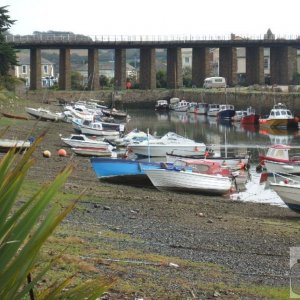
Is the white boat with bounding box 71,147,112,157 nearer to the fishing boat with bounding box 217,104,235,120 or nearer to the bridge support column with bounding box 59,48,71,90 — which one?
the fishing boat with bounding box 217,104,235,120

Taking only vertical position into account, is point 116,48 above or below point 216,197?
above

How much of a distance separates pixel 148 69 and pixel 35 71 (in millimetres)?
17726

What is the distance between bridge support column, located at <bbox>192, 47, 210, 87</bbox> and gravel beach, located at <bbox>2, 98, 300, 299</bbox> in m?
98.3

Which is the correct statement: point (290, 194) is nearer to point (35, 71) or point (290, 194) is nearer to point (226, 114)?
point (226, 114)

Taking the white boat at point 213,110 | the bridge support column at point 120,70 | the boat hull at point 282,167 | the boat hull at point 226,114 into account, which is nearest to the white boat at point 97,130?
the boat hull at point 282,167

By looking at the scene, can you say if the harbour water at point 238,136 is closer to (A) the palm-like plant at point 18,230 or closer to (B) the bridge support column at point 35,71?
(A) the palm-like plant at point 18,230

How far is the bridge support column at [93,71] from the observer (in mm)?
117938

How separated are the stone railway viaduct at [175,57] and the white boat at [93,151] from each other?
77.0 meters

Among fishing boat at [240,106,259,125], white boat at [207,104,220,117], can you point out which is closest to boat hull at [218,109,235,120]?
white boat at [207,104,220,117]

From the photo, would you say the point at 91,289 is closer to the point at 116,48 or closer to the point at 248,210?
the point at 248,210

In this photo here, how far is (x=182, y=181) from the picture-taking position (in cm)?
2581

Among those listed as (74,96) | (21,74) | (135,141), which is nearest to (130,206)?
(135,141)

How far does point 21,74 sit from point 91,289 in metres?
153

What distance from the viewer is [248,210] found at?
22.2 metres
